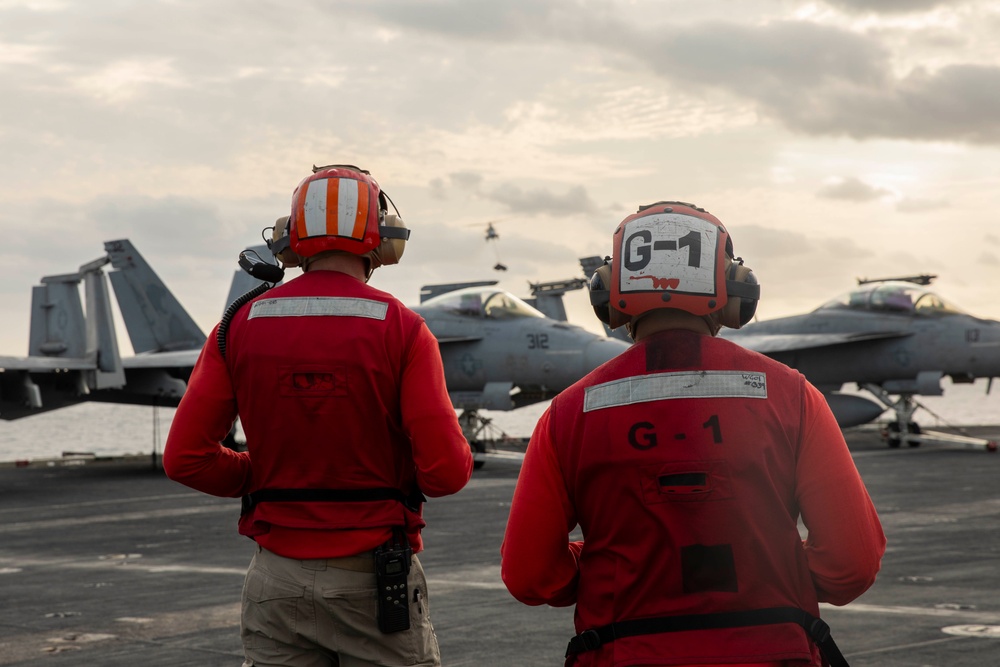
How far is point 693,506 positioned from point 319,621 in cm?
150

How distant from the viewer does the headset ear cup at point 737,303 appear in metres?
3.14

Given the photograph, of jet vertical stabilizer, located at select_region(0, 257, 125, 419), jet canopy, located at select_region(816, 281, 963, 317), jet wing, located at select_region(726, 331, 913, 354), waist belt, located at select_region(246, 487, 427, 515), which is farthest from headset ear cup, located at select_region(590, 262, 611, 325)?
jet canopy, located at select_region(816, 281, 963, 317)

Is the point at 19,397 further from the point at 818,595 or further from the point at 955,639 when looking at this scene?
the point at 818,595

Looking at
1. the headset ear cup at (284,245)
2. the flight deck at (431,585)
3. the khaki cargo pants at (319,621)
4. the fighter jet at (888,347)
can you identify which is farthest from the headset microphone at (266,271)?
the fighter jet at (888,347)

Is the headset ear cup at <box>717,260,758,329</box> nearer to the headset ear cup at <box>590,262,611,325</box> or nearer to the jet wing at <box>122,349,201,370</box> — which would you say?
the headset ear cup at <box>590,262,611,325</box>

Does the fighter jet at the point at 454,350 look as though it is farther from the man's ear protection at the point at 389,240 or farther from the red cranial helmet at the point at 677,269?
the red cranial helmet at the point at 677,269

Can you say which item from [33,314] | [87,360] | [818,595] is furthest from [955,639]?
[33,314]

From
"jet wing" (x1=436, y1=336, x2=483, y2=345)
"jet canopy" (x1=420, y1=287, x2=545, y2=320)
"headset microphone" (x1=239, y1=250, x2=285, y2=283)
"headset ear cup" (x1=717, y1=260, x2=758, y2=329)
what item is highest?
"jet canopy" (x1=420, y1=287, x2=545, y2=320)

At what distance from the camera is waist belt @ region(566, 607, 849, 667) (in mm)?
2840

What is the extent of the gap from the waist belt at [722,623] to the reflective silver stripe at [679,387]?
0.53 metres

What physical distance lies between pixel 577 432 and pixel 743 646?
650 mm

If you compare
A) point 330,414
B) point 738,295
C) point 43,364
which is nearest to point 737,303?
point 738,295

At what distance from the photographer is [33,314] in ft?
91.1

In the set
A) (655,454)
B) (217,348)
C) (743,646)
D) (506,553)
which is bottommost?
(743,646)
